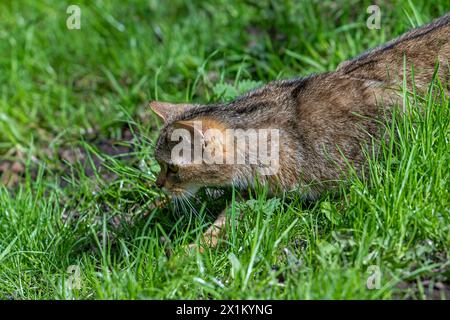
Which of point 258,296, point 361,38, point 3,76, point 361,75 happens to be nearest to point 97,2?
point 3,76

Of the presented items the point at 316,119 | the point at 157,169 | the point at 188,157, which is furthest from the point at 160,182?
the point at 316,119

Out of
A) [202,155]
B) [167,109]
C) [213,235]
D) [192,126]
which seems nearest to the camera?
[192,126]

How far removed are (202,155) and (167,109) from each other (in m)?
0.59

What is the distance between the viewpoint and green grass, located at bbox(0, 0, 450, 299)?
3812 mm

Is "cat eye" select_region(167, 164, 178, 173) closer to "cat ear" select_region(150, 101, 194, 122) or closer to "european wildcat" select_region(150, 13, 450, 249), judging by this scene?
"european wildcat" select_region(150, 13, 450, 249)

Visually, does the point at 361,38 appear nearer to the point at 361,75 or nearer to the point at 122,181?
the point at 361,75

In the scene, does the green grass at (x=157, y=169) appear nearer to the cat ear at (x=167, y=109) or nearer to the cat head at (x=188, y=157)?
the cat head at (x=188, y=157)

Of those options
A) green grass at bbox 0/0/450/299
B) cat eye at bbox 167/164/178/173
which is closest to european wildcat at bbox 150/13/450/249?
cat eye at bbox 167/164/178/173

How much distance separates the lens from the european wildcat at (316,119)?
4.46 meters

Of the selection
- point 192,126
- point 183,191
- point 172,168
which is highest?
point 192,126

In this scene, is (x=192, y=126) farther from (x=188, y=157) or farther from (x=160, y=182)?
(x=160, y=182)

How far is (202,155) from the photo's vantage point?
4.39 metres

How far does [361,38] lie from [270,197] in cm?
222

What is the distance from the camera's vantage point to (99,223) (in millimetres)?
5172
